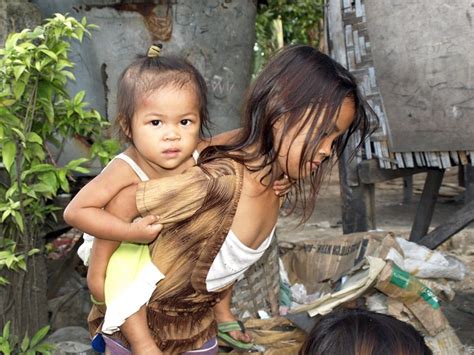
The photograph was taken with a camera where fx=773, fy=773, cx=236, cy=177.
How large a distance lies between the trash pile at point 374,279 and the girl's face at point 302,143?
1.38m

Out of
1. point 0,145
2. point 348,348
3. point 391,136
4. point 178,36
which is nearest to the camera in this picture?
point 348,348

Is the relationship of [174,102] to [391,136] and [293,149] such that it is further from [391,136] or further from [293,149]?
[391,136]

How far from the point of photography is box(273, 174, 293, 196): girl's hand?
77.6 inches

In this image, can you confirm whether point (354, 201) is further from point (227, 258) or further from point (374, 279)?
point (227, 258)

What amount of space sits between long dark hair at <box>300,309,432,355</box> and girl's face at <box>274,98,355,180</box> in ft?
1.34

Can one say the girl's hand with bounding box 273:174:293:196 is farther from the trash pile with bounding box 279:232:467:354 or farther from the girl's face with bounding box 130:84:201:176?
the trash pile with bounding box 279:232:467:354

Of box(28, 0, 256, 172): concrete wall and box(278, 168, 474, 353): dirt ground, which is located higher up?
box(28, 0, 256, 172): concrete wall

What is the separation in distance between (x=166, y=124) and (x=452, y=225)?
3.18m

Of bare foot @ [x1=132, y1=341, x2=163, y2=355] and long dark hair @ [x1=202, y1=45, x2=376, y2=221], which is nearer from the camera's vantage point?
long dark hair @ [x1=202, y1=45, x2=376, y2=221]

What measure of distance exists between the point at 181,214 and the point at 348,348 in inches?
20.6

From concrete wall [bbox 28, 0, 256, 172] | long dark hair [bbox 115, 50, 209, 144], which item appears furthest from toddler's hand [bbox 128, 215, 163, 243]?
concrete wall [bbox 28, 0, 256, 172]

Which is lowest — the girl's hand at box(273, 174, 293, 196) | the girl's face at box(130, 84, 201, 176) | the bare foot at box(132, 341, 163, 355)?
the bare foot at box(132, 341, 163, 355)

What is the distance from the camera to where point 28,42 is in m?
2.69

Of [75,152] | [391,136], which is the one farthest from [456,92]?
[75,152]
